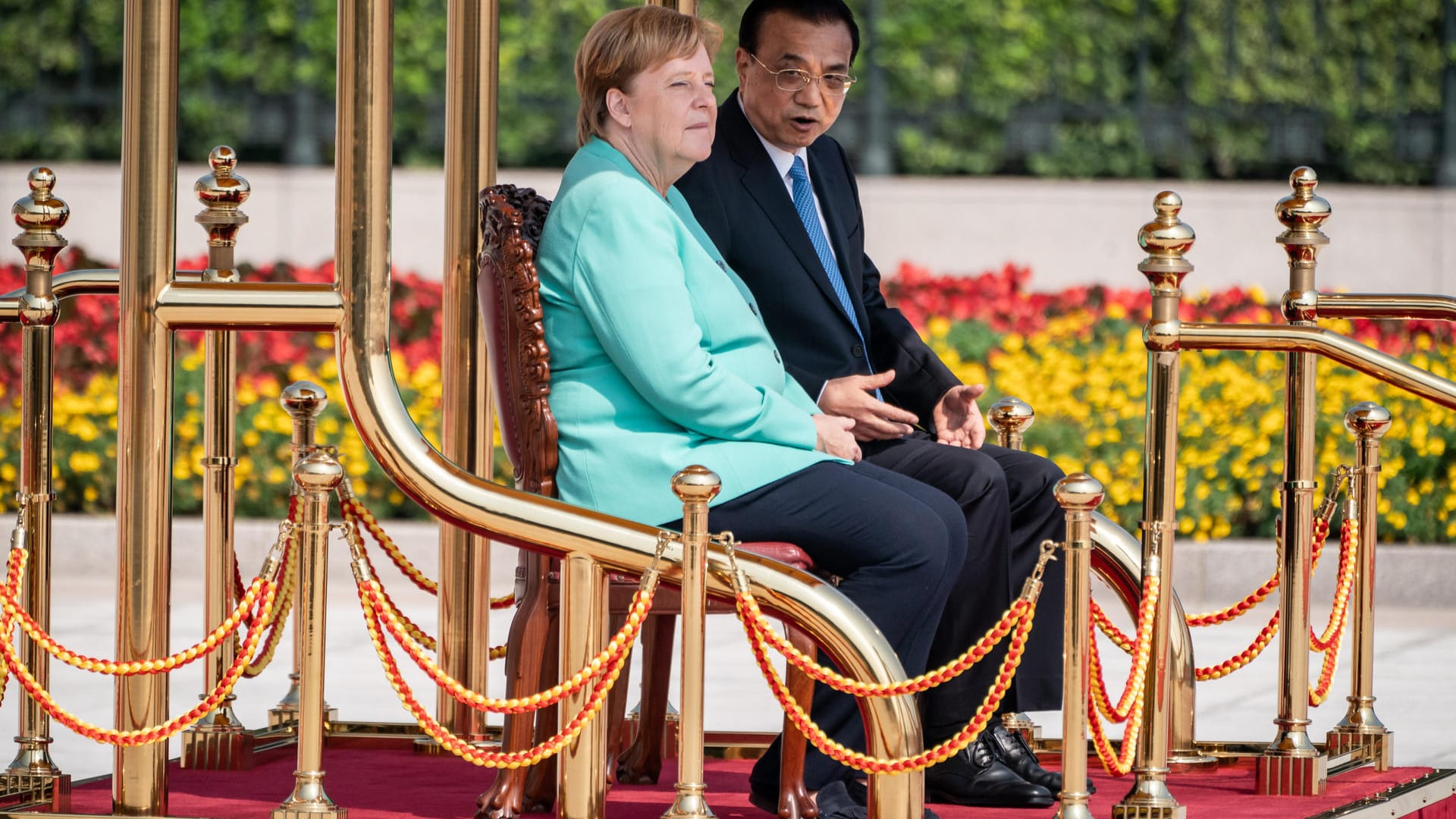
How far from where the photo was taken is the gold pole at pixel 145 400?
12.0 ft

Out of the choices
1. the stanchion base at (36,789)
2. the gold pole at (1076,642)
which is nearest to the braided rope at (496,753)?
the gold pole at (1076,642)

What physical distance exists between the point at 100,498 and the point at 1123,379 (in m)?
4.22

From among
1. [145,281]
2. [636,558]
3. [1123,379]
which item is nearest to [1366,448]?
[636,558]

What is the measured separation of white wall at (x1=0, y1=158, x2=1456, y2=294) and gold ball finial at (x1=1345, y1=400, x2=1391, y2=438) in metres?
6.26

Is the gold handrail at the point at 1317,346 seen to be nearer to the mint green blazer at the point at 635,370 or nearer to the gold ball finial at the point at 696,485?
the mint green blazer at the point at 635,370

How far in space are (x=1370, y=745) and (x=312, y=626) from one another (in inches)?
93.4

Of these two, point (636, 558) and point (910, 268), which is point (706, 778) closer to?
point (636, 558)

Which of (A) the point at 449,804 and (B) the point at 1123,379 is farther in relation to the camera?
(B) the point at 1123,379

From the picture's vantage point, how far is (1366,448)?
4770 millimetres

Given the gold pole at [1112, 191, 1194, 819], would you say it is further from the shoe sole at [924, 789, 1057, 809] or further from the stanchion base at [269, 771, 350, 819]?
the stanchion base at [269, 771, 350, 819]

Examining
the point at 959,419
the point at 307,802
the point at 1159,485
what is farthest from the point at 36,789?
the point at 1159,485

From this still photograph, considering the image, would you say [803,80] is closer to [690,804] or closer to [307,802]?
[690,804]

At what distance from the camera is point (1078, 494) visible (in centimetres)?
351

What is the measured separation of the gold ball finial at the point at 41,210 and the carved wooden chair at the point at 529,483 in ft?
3.20
